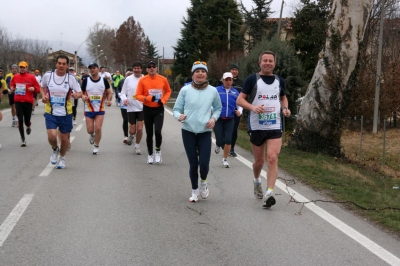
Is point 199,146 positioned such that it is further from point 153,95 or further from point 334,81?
point 334,81

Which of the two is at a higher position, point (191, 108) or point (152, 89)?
point (152, 89)

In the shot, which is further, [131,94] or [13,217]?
[131,94]

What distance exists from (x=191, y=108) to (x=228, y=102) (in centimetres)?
348

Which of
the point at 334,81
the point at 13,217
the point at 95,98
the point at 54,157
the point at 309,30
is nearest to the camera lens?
the point at 13,217

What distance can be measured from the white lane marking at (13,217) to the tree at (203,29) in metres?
39.9

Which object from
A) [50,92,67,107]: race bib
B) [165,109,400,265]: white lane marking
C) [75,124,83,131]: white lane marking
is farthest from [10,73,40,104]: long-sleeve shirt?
[165,109,400,265]: white lane marking

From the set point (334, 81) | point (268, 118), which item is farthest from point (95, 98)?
point (334, 81)

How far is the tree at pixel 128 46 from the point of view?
110250 millimetres

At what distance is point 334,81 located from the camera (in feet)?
45.8

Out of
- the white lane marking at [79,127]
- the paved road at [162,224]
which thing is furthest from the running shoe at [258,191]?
the white lane marking at [79,127]

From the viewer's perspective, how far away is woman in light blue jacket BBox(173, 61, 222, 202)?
7773 mm

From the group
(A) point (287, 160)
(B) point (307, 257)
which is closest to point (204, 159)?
(B) point (307, 257)

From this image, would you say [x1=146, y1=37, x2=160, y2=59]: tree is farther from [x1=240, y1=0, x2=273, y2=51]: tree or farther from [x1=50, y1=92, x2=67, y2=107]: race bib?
[x1=50, y1=92, x2=67, y2=107]: race bib

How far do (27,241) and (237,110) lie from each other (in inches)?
249
